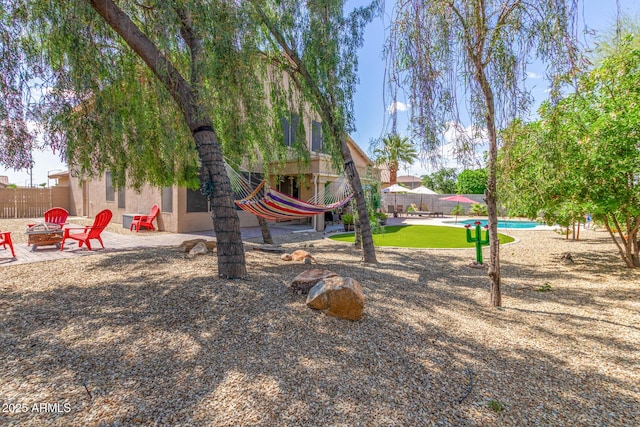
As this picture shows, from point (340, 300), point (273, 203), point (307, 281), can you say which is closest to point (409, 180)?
point (273, 203)

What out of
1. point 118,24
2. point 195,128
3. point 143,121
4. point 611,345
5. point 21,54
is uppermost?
point 118,24

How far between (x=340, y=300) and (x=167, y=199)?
29.1ft

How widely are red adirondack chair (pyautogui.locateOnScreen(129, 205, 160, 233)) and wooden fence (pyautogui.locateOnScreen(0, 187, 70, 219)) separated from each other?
8.69 meters

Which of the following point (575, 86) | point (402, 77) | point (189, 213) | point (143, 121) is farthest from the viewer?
point (189, 213)

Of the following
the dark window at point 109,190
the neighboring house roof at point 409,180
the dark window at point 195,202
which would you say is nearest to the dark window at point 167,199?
the dark window at point 195,202

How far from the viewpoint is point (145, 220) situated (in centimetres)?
1062

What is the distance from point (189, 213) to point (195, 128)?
6.66 meters

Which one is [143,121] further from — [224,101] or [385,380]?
[385,380]

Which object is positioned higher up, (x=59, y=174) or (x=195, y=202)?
(x=59, y=174)

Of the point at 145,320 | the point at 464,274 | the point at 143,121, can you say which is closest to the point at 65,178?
the point at 143,121

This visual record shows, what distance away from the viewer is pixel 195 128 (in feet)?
13.7

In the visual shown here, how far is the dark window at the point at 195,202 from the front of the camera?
10156mm

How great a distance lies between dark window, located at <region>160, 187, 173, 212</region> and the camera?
10195mm

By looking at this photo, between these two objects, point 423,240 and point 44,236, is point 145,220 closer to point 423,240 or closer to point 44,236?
point 44,236
